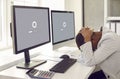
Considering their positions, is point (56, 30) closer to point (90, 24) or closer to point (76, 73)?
point (76, 73)

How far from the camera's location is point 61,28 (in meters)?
2.13

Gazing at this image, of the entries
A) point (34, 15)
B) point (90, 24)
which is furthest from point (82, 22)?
point (34, 15)

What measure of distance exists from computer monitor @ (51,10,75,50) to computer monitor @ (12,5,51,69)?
0.35ft

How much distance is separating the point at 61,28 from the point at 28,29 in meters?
0.65

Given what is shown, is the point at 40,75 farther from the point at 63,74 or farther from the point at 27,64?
the point at 27,64

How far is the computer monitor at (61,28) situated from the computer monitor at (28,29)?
11 centimetres

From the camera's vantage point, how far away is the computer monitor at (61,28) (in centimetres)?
200

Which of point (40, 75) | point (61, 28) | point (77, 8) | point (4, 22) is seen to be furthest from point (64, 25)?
point (40, 75)

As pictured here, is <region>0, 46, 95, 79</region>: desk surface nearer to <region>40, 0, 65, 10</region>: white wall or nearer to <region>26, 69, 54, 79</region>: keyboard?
<region>26, 69, 54, 79</region>: keyboard

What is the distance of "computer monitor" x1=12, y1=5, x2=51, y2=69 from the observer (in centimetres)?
137

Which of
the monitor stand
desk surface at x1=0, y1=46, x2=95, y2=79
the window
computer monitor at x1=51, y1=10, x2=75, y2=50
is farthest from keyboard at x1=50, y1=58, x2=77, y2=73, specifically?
the window

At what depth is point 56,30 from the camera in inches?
80.0

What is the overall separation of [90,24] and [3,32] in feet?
4.33

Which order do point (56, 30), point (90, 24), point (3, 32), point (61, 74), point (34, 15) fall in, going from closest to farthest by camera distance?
point (61, 74), point (34, 15), point (56, 30), point (3, 32), point (90, 24)
